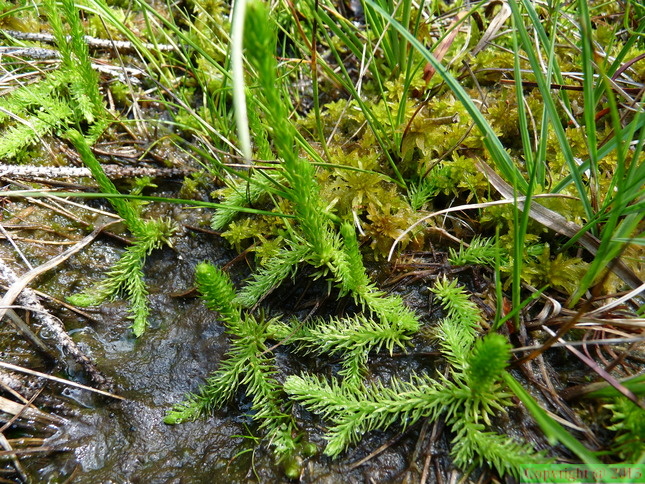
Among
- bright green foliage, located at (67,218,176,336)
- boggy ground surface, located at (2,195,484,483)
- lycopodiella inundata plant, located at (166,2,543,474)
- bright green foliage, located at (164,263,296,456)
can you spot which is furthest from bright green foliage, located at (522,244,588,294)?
bright green foliage, located at (67,218,176,336)

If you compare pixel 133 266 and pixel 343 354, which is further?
pixel 133 266

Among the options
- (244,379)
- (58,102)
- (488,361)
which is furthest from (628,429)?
(58,102)

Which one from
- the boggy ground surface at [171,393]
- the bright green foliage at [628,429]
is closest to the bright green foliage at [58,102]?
the boggy ground surface at [171,393]

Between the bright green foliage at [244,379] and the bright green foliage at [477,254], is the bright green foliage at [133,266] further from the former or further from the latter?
the bright green foliage at [477,254]

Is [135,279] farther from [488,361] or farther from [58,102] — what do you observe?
[488,361]

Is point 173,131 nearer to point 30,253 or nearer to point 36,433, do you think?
point 30,253

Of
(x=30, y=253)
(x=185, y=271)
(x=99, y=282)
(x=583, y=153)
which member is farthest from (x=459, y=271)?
(x=30, y=253)

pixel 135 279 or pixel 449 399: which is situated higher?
pixel 135 279
